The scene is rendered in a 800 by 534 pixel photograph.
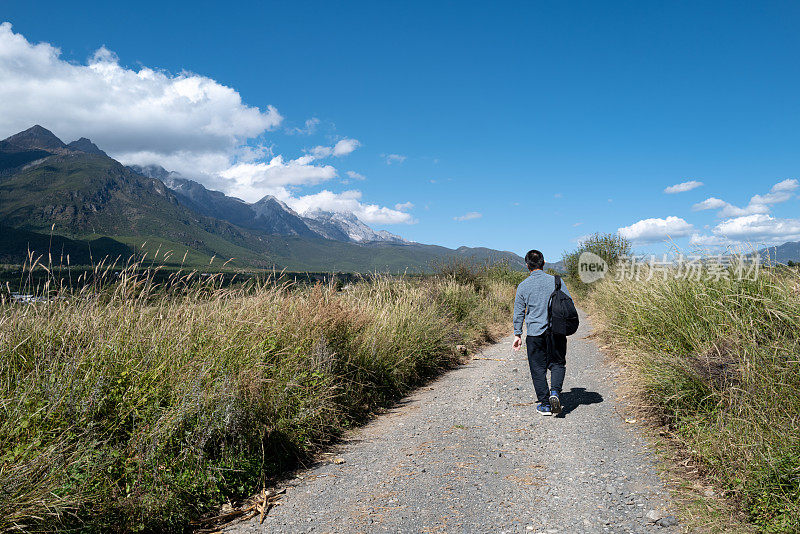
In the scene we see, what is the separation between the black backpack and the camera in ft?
19.0

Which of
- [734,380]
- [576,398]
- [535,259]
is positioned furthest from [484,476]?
[535,259]

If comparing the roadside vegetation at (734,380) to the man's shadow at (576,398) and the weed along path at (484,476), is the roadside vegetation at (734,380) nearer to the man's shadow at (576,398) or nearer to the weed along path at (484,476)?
the weed along path at (484,476)

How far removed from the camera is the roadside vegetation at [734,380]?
9.09 feet

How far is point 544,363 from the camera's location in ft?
19.3

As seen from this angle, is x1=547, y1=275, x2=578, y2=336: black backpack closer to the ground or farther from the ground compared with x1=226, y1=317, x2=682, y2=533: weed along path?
farther from the ground

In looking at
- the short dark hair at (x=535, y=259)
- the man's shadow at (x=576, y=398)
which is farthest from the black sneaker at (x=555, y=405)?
the short dark hair at (x=535, y=259)

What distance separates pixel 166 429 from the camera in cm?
332

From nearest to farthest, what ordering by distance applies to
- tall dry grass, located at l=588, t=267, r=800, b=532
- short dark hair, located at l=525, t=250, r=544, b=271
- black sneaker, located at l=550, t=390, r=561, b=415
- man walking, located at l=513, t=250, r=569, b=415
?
tall dry grass, located at l=588, t=267, r=800, b=532
black sneaker, located at l=550, t=390, r=561, b=415
man walking, located at l=513, t=250, r=569, b=415
short dark hair, located at l=525, t=250, r=544, b=271

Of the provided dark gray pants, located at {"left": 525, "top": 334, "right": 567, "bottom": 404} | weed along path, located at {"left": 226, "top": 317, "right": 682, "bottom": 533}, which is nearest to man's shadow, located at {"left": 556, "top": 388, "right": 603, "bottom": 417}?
weed along path, located at {"left": 226, "top": 317, "right": 682, "bottom": 533}

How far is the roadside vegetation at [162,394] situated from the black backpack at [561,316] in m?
2.49

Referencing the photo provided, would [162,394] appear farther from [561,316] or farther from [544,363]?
[561,316]

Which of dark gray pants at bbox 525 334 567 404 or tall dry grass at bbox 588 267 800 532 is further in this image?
dark gray pants at bbox 525 334 567 404

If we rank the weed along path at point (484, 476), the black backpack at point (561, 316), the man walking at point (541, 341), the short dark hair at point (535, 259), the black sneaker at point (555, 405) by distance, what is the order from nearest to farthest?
the weed along path at point (484, 476) < the black sneaker at point (555, 405) < the man walking at point (541, 341) < the black backpack at point (561, 316) < the short dark hair at point (535, 259)

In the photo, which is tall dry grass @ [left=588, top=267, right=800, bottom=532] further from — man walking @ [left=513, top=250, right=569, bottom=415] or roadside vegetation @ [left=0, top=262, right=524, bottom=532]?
roadside vegetation @ [left=0, top=262, right=524, bottom=532]
